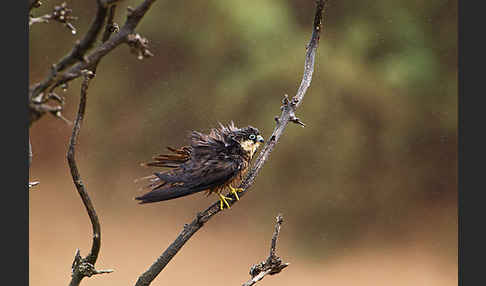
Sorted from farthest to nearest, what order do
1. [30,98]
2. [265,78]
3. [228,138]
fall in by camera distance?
1. [265,78]
2. [228,138]
3. [30,98]

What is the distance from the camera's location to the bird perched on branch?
1246 millimetres

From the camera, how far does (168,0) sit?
3078 mm

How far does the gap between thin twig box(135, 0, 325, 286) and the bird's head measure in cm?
3

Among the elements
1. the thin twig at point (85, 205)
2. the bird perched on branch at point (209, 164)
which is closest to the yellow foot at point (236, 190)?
the bird perched on branch at point (209, 164)

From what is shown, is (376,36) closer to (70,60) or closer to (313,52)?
(313,52)

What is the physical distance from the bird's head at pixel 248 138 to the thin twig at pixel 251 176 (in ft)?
0.11

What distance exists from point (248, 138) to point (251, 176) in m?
0.09

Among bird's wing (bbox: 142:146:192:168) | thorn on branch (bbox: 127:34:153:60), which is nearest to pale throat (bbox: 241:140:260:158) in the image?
bird's wing (bbox: 142:146:192:168)

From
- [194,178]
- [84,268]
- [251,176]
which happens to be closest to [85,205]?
[84,268]

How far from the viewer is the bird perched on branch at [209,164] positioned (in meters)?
1.25

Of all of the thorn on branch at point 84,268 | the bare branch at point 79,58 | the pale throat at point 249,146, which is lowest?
the thorn on branch at point 84,268

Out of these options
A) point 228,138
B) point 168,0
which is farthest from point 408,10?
point 228,138

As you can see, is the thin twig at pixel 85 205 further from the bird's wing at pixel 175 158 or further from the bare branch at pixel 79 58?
the bare branch at pixel 79 58

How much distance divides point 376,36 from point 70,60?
2377 millimetres
